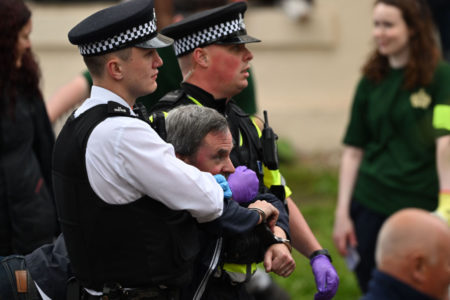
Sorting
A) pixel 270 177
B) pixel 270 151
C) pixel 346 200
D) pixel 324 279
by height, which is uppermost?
pixel 270 151

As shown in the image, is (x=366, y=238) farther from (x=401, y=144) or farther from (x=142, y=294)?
(x=142, y=294)

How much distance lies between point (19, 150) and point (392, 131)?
2301mm

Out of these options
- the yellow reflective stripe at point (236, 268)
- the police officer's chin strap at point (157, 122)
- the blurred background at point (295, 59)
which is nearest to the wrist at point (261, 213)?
the yellow reflective stripe at point (236, 268)

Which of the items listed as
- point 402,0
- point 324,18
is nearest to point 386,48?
point 402,0

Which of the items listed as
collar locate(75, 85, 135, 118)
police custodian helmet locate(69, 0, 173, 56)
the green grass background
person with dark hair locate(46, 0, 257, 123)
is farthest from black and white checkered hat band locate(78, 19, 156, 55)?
the green grass background

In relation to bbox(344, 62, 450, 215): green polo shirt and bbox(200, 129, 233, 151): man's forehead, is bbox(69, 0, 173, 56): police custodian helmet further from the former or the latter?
bbox(344, 62, 450, 215): green polo shirt

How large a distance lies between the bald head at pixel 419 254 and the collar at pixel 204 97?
1.40m

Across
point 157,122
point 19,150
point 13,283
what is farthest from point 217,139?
point 19,150

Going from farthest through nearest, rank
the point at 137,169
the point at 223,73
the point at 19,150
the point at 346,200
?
the point at 346,200
the point at 19,150
the point at 223,73
the point at 137,169

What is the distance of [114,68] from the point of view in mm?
3291

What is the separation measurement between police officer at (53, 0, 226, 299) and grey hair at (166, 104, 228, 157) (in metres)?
0.20

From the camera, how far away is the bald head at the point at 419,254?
2.62m

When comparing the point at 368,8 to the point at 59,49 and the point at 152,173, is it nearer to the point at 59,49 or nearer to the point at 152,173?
the point at 59,49

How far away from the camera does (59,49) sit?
9555 millimetres
